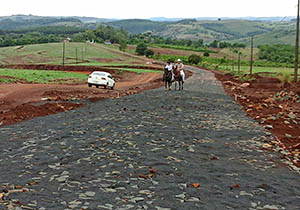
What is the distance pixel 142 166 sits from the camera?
1065 cm

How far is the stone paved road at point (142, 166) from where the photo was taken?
27.4 ft

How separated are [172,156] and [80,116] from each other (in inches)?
366

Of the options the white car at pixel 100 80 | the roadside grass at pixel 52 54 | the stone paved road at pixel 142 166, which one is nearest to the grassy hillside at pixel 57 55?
the roadside grass at pixel 52 54

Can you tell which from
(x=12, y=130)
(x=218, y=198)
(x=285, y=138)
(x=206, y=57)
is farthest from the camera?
(x=206, y=57)

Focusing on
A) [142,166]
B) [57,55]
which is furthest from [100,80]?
[57,55]

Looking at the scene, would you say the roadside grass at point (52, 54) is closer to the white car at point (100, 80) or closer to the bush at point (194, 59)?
the bush at point (194, 59)

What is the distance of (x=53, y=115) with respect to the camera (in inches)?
843

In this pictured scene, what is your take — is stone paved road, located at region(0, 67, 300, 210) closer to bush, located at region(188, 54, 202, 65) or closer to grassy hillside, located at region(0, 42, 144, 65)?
grassy hillside, located at region(0, 42, 144, 65)

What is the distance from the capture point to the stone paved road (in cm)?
836

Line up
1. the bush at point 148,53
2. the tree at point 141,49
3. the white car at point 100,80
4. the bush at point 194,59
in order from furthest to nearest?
the tree at point 141,49 < the bush at point 148,53 < the bush at point 194,59 < the white car at point 100,80

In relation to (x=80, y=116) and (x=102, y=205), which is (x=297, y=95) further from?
(x=102, y=205)

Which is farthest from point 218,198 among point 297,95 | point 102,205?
point 297,95

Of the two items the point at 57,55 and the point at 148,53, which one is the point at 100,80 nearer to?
the point at 57,55

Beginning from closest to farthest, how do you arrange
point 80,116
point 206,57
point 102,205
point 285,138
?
point 102,205
point 285,138
point 80,116
point 206,57
